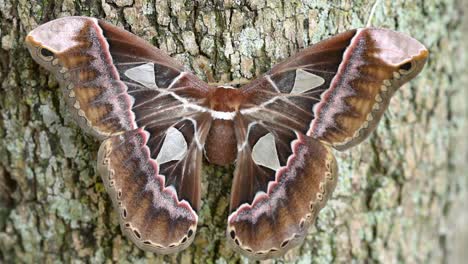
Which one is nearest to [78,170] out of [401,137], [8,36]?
[8,36]

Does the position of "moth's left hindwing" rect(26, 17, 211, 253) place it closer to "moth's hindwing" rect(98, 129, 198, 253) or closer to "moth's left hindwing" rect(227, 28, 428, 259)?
"moth's hindwing" rect(98, 129, 198, 253)

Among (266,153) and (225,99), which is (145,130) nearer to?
(225,99)

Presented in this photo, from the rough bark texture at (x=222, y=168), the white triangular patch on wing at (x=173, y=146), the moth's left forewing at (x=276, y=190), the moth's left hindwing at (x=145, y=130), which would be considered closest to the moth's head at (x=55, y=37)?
the moth's left hindwing at (x=145, y=130)

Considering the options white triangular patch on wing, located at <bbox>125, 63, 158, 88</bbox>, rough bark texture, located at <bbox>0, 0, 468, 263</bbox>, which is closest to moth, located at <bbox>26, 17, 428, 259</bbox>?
white triangular patch on wing, located at <bbox>125, 63, 158, 88</bbox>

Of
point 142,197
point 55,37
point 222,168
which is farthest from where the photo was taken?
point 222,168

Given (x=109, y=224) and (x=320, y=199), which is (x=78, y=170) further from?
(x=320, y=199)

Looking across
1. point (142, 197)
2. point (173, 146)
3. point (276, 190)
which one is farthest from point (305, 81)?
point (142, 197)
